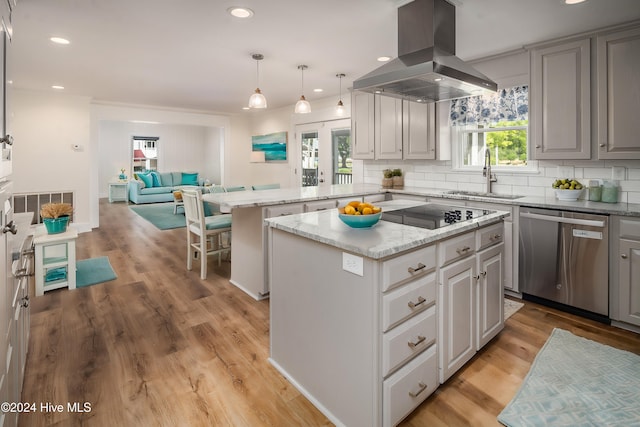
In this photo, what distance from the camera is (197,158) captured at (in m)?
12.8

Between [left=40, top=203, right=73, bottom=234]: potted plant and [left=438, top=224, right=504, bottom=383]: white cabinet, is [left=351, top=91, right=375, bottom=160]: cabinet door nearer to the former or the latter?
[left=438, top=224, right=504, bottom=383]: white cabinet

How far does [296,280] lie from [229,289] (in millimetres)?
1846

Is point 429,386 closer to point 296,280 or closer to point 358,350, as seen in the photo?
point 358,350

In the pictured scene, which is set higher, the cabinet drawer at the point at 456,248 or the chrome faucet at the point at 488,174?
the chrome faucet at the point at 488,174

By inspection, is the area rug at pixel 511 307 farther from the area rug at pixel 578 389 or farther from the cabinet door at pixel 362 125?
the cabinet door at pixel 362 125

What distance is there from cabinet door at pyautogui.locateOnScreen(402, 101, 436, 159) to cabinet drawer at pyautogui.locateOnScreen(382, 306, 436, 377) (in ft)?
9.48

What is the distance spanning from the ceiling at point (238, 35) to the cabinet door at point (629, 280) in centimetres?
177

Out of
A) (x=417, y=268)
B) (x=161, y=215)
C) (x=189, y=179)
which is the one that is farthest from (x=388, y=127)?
(x=189, y=179)

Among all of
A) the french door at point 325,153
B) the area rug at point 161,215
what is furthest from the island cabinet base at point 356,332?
the area rug at point 161,215

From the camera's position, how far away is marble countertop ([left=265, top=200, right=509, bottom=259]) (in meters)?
1.53

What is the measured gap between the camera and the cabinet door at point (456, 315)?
1861 millimetres

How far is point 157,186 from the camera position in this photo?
10727mm

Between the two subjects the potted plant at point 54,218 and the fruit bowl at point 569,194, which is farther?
the potted plant at point 54,218

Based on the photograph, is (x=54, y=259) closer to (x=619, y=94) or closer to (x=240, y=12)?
(x=240, y=12)
